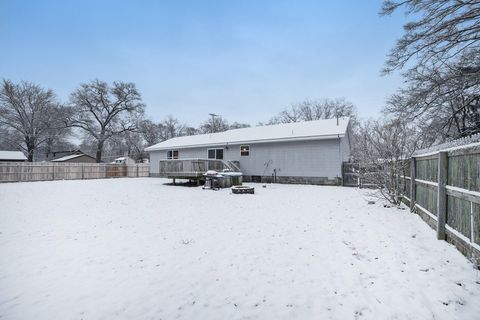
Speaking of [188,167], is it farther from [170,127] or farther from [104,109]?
[170,127]

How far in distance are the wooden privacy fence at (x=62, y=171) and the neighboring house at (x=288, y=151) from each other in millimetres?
8321

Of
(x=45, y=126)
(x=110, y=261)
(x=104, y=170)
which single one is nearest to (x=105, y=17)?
(x=110, y=261)

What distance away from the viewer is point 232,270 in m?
3.41

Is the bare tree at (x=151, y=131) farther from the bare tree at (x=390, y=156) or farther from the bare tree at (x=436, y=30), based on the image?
the bare tree at (x=436, y=30)

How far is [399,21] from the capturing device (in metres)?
8.49

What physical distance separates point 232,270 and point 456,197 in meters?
3.63

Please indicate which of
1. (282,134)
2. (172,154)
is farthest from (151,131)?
(282,134)

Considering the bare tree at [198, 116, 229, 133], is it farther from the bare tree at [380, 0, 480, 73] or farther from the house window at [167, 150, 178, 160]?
the bare tree at [380, 0, 480, 73]

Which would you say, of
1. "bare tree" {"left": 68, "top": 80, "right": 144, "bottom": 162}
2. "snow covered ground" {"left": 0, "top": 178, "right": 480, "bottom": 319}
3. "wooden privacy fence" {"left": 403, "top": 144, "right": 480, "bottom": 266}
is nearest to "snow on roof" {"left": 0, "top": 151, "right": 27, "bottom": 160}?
"bare tree" {"left": 68, "top": 80, "right": 144, "bottom": 162}

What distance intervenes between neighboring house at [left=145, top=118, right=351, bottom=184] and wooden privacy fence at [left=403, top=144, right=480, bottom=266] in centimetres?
924

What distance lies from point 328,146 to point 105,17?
12.5 metres

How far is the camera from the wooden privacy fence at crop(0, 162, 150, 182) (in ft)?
61.2

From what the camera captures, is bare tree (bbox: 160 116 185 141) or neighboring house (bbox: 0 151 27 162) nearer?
neighboring house (bbox: 0 151 27 162)

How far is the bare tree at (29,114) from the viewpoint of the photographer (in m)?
28.7
